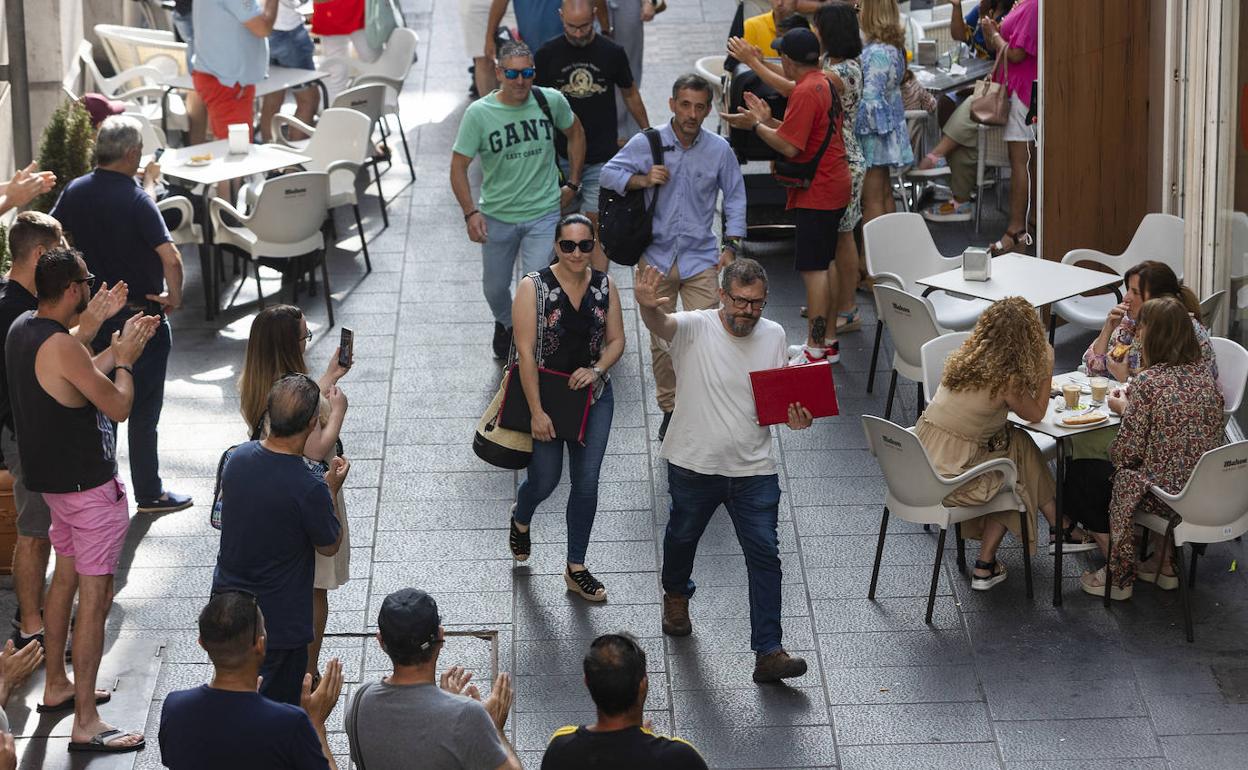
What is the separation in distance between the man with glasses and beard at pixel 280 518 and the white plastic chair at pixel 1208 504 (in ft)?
11.6

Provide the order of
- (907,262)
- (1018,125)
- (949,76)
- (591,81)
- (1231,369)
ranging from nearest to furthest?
(1231,369), (907,262), (591,81), (1018,125), (949,76)

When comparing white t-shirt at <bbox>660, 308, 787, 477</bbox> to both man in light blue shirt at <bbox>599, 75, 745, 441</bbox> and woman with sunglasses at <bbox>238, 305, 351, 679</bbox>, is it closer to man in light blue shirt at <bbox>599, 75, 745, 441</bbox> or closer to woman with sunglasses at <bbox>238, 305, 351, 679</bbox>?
woman with sunglasses at <bbox>238, 305, 351, 679</bbox>

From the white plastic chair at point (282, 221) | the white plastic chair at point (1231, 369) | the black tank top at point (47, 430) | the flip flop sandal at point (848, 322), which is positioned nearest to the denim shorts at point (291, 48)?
the white plastic chair at point (282, 221)

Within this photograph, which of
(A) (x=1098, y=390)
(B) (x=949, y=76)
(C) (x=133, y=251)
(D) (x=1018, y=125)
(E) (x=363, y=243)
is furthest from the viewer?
(B) (x=949, y=76)

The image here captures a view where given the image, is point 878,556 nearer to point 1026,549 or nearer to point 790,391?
point 1026,549

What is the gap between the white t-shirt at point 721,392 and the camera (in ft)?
20.9

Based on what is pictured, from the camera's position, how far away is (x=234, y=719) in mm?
4223

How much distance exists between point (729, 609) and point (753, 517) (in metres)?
0.87

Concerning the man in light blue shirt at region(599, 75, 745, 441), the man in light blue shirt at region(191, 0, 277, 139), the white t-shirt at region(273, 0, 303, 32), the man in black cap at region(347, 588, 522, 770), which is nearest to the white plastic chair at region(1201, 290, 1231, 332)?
the man in light blue shirt at region(599, 75, 745, 441)

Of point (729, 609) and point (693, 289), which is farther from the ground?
point (693, 289)

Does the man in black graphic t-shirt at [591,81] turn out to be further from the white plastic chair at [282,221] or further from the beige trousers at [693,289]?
the white plastic chair at [282,221]

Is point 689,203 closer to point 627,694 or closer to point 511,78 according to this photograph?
point 511,78

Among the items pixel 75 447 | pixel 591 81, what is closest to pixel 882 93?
pixel 591 81

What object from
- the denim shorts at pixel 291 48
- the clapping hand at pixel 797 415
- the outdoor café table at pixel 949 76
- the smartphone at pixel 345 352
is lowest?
the clapping hand at pixel 797 415
